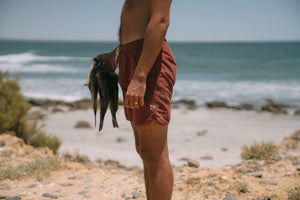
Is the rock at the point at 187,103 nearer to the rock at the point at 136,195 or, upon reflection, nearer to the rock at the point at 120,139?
the rock at the point at 120,139

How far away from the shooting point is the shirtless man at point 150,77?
193cm

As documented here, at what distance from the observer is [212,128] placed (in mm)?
9891

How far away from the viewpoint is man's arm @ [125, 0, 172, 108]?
1.92 m

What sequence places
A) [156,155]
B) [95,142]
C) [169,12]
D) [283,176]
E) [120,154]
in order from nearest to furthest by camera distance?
[169,12], [156,155], [283,176], [120,154], [95,142]

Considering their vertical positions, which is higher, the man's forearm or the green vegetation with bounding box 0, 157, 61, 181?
the man's forearm

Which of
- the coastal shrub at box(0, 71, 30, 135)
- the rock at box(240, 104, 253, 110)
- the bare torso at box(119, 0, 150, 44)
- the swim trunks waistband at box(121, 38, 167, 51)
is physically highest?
the bare torso at box(119, 0, 150, 44)

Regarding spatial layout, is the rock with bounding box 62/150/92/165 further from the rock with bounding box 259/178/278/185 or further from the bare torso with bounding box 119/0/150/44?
the bare torso with bounding box 119/0/150/44

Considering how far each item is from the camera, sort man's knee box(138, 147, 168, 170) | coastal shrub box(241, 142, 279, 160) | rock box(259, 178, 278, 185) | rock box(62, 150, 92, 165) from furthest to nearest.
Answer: rock box(62, 150, 92, 165) → coastal shrub box(241, 142, 279, 160) → rock box(259, 178, 278, 185) → man's knee box(138, 147, 168, 170)

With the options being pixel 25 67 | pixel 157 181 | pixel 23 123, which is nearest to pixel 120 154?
pixel 23 123

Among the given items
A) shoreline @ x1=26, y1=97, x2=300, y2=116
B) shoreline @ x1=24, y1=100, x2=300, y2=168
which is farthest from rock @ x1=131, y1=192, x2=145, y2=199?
shoreline @ x1=26, y1=97, x2=300, y2=116

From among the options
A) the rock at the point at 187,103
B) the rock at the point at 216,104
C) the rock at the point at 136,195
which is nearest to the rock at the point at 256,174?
the rock at the point at 136,195

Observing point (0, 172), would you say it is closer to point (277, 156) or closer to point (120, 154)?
point (120, 154)

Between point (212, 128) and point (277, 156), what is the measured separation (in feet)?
16.2

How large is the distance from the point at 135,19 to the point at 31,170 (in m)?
3.25
